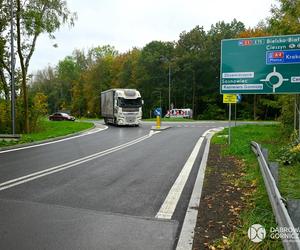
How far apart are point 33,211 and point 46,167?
4910 millimetres

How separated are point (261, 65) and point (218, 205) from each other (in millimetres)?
9616

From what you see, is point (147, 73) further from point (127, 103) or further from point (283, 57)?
point (283, 57)

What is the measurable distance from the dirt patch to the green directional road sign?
4.98m

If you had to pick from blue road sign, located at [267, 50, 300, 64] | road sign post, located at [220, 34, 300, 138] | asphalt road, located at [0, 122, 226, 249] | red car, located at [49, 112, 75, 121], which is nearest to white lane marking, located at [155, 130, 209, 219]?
asphalt road, located at [0, 122, 226, 249]

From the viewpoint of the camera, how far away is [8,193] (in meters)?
7.64

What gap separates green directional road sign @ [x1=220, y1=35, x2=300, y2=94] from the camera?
14289mm

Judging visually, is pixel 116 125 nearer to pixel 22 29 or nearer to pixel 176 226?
pixel 22 29

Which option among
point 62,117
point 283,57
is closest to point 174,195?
point 283,57

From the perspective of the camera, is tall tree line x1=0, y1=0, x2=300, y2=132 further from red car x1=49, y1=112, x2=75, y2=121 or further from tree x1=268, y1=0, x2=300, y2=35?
red car x1=49, y1=112, x2=75, y2=121

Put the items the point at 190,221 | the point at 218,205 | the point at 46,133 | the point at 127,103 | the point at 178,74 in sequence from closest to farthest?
the point at 190,221
the point at 218,205
the point at 46,133
the point at 127,103
the point at 178,74

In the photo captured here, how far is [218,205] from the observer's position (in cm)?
→ 684

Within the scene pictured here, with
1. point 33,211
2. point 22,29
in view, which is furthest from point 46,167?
point 22,29

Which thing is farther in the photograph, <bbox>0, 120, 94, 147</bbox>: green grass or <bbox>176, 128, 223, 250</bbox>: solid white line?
<bbox>0, 120, 94, 147</bbox>: green grass

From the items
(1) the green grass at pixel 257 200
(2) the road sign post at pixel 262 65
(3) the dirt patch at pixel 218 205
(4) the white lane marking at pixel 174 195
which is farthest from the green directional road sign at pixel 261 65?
(4) the white lane marking at pixel 174 195
